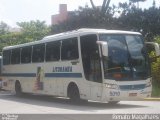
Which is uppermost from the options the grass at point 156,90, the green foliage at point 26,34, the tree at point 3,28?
the tree at point 3,28

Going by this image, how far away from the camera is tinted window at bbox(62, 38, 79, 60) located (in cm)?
1980

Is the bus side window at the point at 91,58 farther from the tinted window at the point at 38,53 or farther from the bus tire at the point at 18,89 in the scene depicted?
the bus tire at the point at 18,89

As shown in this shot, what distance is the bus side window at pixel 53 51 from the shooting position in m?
21.5

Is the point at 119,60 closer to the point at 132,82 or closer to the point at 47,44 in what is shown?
the point at 132,82

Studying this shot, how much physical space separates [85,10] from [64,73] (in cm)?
2249

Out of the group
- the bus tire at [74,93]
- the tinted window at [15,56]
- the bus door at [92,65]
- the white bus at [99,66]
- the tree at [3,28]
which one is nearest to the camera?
the white bus at [99,66]

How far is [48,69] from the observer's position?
74.3 feet

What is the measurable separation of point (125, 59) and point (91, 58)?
1.34 m

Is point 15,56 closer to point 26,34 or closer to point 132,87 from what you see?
point 132,87

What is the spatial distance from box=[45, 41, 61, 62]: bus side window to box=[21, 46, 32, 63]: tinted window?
8.41 feet

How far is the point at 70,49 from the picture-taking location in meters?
20.2

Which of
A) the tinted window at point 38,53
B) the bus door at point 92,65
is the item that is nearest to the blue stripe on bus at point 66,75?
the bus door at point 92,65

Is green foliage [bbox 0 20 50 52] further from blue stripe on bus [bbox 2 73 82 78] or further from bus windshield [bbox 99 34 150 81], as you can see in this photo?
bus windshield [bbox 99 34 150 81]

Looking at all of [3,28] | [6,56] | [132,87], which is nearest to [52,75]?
[132,87]
